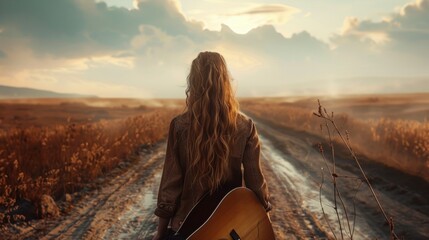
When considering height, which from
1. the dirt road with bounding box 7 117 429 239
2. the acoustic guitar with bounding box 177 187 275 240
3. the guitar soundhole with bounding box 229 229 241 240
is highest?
the acoustic guitar with bounding box 177 187 275 240

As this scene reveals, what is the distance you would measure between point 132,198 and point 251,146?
18.7ft

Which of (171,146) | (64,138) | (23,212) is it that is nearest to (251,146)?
(171,146)

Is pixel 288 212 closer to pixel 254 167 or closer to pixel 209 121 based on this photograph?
pixel 254 167

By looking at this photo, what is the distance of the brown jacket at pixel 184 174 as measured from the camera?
2957mm

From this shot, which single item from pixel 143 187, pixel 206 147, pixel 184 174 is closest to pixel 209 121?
pixel 206 147

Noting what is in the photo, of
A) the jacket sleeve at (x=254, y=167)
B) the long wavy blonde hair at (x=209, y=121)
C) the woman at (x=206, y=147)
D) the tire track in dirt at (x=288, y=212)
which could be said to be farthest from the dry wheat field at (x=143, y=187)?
the long wavy blonde hair at (x=209, y=121)

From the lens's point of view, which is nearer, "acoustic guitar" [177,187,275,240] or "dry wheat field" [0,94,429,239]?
"acoustic guitar" [177,187,275,240]

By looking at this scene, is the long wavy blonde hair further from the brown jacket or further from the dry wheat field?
the dry wheat field

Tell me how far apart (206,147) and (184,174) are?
0.89 ft

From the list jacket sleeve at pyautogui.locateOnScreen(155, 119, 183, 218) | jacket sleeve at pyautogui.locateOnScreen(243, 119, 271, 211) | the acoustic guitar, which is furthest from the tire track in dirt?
jacket sleeve at pyautogui.locateOnScreen(155, 119, 183, 218)

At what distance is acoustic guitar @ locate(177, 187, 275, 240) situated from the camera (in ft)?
8.68

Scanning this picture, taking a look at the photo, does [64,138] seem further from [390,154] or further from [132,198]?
[390,154]

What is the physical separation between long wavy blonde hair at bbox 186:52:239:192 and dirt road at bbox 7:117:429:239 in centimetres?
248

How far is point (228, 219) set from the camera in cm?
272
